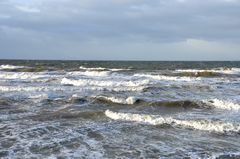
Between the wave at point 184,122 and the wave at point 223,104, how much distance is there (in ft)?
14.6

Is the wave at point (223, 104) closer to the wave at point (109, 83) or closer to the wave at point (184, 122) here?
the wave at point (184, 122)

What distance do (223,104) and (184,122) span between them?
516cm

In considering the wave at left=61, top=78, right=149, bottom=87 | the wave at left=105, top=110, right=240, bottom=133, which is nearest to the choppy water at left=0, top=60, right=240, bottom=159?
the wave at left=105, top=110, right=240, bottom=133

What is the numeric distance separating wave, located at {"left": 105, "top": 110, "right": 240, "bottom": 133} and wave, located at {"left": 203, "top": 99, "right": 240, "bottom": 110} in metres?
4.44

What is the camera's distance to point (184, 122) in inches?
543

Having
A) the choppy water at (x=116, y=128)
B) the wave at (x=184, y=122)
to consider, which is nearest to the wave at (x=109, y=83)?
the choppy water at (x=116, y=128)

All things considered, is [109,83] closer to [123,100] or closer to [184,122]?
[123,100]

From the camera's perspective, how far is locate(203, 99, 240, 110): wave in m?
17.9

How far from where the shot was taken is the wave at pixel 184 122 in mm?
12883

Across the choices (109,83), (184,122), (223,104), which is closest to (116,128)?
(184,122)

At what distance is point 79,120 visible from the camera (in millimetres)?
14617

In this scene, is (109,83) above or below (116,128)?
below

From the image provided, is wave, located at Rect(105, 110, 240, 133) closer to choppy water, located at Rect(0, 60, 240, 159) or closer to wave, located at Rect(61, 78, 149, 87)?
choppy water, located at Rect(0, 60, 240, 159)

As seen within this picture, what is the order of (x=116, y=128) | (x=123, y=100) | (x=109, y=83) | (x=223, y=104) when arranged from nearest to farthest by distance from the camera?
(x=116, y=128) → (x=223, y=104) → (x=123, y=100) → (x=109, y=83)
